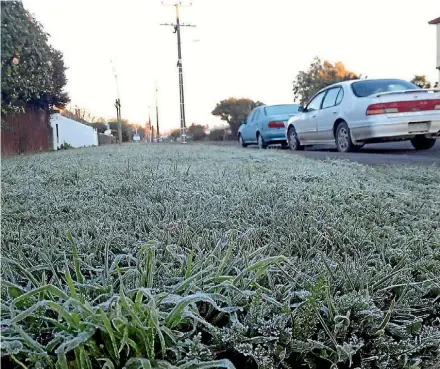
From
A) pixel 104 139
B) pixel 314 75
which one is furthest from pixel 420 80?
pixel 104 139

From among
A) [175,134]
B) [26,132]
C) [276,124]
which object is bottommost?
[276,124]

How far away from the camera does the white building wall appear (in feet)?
67.8

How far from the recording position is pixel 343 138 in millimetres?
7910

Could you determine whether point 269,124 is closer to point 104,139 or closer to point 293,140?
point 293,140

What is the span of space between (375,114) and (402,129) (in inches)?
18.9

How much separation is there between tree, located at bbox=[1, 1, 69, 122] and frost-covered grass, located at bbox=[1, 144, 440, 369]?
892 cm

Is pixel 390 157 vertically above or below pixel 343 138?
below

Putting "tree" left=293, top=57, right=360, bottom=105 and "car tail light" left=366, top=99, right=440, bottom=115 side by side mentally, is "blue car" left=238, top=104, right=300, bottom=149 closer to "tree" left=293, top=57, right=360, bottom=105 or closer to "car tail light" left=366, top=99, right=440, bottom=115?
"car tail light" left=366, top=99, right=440, bottom=115

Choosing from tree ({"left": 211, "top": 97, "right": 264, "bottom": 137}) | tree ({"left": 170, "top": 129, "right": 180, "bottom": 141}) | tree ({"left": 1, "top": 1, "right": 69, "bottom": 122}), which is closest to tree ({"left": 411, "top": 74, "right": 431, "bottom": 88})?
tree ({"left": 211, "top": 97, "right": 264, "bottom": 137})

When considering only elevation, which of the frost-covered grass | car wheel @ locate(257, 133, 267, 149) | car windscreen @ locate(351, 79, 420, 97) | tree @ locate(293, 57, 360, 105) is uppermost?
tree @ locate(293, 57, 360, 105)

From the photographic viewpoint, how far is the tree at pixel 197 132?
121 ft

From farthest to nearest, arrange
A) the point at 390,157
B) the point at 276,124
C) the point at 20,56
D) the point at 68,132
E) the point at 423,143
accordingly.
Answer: the point at 68,132, the point at 276,124, the point at 20,56, the point at 423,143, the point at 390,157

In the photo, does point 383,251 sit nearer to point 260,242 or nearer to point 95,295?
point 260,242

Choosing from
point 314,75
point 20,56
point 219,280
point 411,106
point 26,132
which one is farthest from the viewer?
point 314,75
